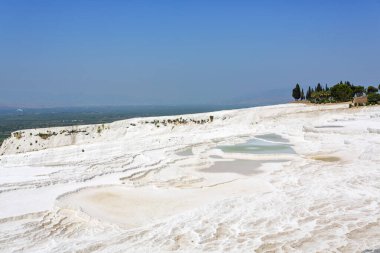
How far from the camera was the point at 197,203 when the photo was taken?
31.7 feet

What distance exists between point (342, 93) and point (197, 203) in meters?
43.0

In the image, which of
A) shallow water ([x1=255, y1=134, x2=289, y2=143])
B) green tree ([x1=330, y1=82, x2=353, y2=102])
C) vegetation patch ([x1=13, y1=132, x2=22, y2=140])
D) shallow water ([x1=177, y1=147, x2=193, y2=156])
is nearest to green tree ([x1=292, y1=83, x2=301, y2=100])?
green tree ([x1=330, y1=82, x2=353, y2=102])

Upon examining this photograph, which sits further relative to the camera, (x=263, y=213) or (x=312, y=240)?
(x=263, y=213)

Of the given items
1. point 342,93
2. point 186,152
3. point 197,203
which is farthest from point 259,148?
point 342,93

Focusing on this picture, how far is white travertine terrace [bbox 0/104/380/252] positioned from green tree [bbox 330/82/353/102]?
3126cm

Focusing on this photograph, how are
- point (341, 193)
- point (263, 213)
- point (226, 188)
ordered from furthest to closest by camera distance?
point (226, 188), point (341, 193), point (263, 213)

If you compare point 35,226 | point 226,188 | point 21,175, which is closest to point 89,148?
point 21,175

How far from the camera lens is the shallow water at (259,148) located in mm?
17688

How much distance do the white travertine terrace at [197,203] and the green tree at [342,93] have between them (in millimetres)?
31257

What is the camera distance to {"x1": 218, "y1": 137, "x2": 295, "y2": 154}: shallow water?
17688mm

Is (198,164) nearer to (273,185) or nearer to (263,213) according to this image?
(273,185)

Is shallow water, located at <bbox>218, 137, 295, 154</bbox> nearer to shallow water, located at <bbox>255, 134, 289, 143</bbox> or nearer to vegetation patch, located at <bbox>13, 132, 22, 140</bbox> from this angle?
shallow water, located at <bbox>255, 134, 289, 143</bbox>

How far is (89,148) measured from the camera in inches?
829

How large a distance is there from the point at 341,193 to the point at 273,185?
1.89 metres
